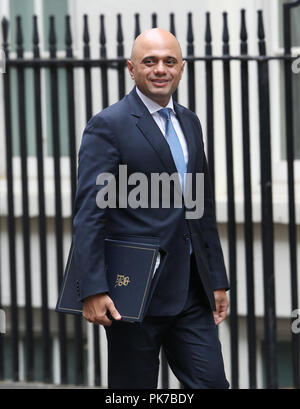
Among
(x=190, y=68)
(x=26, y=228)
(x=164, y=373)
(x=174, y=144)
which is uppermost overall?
(x=190, y=68)

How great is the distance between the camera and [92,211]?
394cm

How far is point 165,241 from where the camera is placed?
404 cm

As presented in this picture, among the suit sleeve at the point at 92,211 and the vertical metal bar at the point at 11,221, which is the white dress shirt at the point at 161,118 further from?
the vertical metal bar at the point at 11,221

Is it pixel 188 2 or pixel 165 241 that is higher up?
pixel 188 2

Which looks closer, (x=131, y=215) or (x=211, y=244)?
(x=131, y=215)

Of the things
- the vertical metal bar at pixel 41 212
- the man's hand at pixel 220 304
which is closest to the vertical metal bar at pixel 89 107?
the vertical metal bar at pixel 41 212

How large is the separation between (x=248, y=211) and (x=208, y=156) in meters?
0.38

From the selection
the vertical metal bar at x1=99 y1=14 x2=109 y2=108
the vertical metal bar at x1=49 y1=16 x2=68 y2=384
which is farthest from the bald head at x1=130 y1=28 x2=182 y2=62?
the vertical metal bar at x1=49 y1=16 x2=68 y2=384

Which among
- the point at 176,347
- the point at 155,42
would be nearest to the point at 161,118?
the point at 155,42

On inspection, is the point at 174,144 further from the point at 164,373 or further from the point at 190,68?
the point at 164,373

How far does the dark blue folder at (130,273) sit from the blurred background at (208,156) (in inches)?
83.7

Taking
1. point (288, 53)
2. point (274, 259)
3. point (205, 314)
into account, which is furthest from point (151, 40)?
point (274, 259)

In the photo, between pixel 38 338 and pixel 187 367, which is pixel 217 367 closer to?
pixel 187 367
